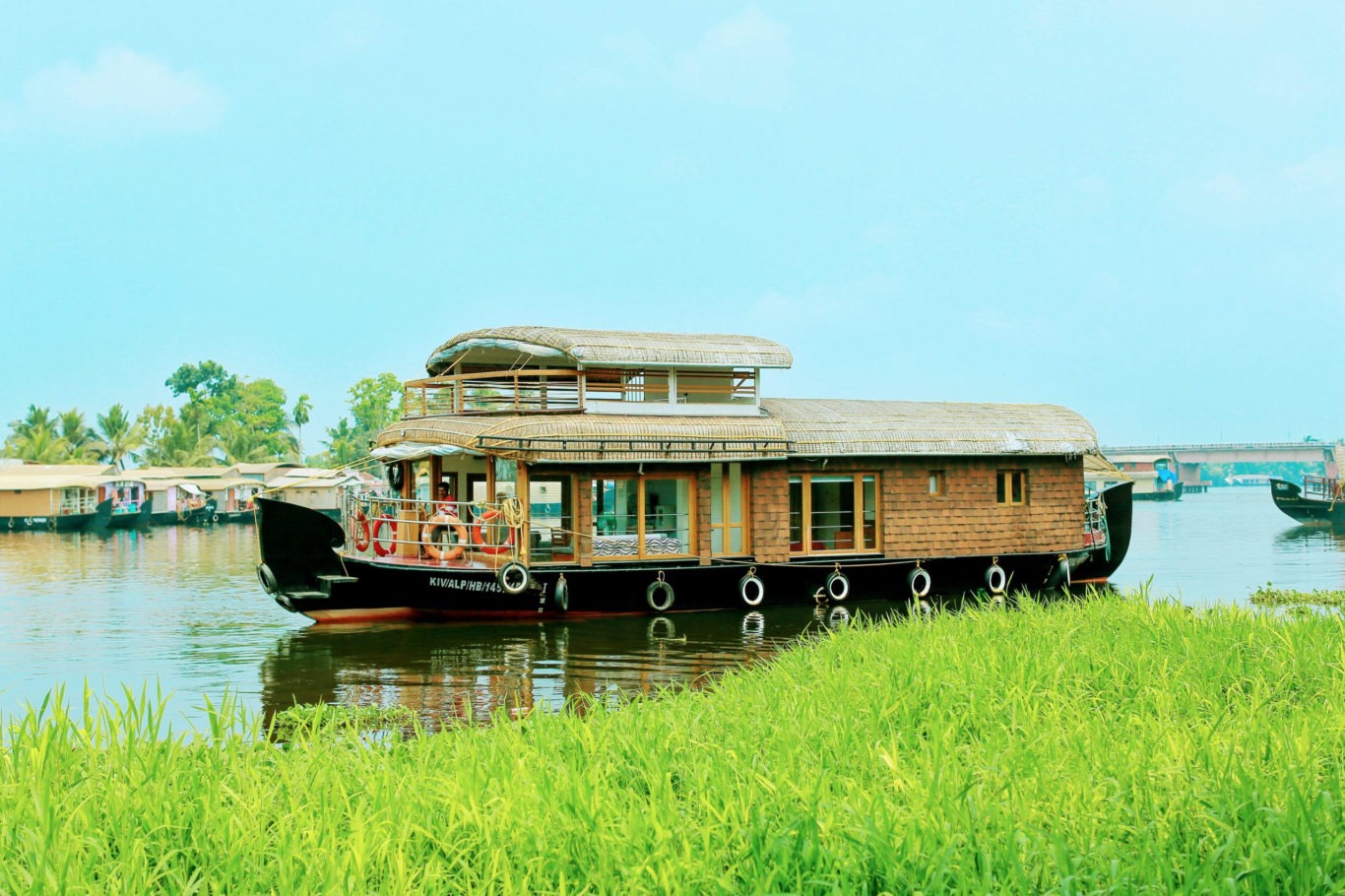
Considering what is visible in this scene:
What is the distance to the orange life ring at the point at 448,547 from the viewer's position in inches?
513

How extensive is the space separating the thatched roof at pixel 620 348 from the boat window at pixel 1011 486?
12.4 feet

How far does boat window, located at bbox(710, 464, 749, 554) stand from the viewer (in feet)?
49.3

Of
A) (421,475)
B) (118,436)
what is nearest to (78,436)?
(118,436)

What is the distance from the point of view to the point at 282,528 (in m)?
13.0

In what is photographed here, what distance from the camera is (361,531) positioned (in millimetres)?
14062

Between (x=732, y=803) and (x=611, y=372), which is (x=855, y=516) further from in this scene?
(x=732, y=803)

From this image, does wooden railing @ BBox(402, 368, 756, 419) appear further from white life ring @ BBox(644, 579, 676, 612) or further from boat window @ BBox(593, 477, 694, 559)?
white life ring @ BBox(644, 579, 676, 612)

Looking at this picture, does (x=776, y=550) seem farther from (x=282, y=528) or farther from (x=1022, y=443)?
(x=282, y=528)

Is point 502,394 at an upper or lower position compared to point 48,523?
upper

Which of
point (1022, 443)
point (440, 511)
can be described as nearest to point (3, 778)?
point (440, 511)

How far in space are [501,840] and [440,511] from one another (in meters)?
10.9

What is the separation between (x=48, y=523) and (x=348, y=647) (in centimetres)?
3669

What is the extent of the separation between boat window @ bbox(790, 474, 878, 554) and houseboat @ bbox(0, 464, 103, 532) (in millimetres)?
36286

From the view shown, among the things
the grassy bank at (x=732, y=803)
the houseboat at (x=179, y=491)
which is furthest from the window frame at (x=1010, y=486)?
the houseboat at (x=179, y=491)
